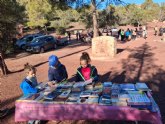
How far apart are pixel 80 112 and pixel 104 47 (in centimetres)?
1456

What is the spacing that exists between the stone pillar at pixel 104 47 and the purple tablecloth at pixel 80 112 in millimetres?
13720

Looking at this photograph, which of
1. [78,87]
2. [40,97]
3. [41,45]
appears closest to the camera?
[40,97]

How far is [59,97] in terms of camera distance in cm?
573

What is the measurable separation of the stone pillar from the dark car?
317 inches

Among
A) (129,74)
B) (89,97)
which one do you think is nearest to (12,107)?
(89,97)

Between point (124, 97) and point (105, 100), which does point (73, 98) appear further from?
point (124, 97)

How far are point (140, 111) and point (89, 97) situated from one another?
43.7 inches

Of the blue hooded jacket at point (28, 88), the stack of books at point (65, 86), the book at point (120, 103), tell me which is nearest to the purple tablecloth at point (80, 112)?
the book at point (120, 103)

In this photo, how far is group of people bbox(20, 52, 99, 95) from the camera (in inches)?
250

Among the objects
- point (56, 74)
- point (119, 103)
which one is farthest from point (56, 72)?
point (119, 103)

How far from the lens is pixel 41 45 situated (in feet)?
86.5

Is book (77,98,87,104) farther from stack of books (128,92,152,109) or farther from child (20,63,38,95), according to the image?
child (20,63,38,95)

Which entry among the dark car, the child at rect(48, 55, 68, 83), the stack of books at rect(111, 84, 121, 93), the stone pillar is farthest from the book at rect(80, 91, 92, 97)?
the dark car

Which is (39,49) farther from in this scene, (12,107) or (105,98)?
(105,98)
